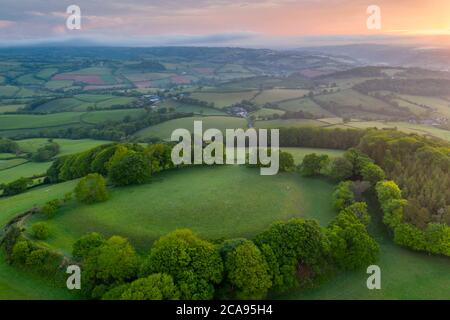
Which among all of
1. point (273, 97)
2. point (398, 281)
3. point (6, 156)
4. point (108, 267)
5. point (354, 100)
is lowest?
point (398, 281)

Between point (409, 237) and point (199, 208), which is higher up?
point (199, 208)

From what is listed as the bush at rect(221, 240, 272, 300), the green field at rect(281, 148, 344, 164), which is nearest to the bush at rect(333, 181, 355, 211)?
the bush at rect(221, 240, 272, 300)

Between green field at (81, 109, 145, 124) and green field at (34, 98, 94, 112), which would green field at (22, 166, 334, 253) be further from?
green field at (34, 98, 94, 112)

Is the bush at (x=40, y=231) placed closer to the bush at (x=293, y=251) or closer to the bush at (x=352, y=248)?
the bush at (x=293, y=251)

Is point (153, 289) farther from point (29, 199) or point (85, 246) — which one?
point (29, 199)

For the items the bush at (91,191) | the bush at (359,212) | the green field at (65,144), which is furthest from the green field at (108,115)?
the bush at (359,212)

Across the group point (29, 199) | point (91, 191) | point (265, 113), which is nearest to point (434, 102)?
point (265, 113)

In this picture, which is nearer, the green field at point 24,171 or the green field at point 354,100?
the green field at point 24,171
